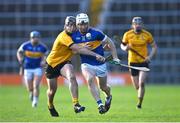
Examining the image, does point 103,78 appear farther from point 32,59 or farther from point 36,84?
point 32,59

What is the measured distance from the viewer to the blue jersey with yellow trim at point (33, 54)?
2653cm

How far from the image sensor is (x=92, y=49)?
1869 cm

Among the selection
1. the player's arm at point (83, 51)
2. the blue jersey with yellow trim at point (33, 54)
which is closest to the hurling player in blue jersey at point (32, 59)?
the blue jersey with yellow trim at point (33, 54)

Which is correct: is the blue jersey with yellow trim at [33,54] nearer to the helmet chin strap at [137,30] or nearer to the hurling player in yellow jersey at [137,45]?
the hurling player in yellow jersey at [137,45]

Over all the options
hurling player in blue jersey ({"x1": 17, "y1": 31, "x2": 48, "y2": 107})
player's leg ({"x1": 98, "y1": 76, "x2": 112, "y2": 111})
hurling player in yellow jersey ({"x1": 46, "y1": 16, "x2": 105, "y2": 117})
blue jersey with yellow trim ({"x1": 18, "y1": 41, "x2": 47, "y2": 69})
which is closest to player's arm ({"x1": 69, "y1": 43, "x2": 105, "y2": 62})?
hurling player in yellow jersey ({"x1": 46, "y1": 16, "x2": 105, "y2": 117})

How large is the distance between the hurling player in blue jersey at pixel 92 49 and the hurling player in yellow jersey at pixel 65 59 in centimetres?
20

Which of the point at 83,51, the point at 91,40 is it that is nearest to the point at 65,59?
the point at 83,51

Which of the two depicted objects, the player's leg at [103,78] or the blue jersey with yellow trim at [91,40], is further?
the player's leg at [103,78]

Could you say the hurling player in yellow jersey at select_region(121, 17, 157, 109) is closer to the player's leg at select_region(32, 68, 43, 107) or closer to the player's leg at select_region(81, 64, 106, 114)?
the player's leg at select_region(32, 68, 43, 107)

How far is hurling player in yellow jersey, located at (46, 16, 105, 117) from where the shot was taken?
18.3 m

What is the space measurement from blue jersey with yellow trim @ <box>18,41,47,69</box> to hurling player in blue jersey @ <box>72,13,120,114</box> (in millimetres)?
7686

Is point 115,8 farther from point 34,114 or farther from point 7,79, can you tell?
point 34,114

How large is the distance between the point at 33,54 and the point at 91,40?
27.8 ft

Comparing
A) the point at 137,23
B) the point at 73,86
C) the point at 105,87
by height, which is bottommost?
the point at 105,87
